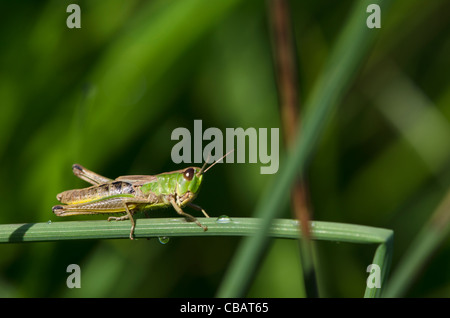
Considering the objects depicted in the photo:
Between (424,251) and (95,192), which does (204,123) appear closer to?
(95,192)

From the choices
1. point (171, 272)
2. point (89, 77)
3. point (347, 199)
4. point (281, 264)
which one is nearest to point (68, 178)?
point (89, 77)

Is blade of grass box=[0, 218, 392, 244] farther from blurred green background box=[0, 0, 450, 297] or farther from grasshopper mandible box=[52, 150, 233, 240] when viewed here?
blurred green background box=[0, 0, 450, 297]

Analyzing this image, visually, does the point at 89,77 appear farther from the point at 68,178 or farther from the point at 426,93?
the point at 426,93

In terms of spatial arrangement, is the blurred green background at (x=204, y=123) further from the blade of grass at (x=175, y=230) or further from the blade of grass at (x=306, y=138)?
the blade of grass at (x=306, y=138)

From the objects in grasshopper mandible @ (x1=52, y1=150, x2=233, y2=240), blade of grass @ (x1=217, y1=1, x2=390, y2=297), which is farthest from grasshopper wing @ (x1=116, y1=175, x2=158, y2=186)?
blade of grass @ (x1=217, y1=1, x2=390, y2=297)
